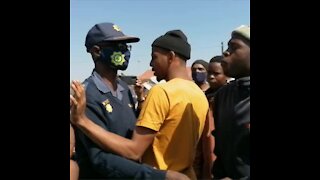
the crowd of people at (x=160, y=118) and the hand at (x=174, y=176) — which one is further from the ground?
the crowd of people at (x=160, y=118)

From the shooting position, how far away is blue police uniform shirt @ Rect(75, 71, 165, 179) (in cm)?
209

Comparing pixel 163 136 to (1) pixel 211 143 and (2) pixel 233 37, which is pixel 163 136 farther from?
(2) pixel 233 37

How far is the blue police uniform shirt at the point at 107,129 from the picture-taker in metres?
2.09

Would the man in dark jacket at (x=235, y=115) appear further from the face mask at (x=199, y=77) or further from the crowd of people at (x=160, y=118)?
the face mask at (x=199, y=77)

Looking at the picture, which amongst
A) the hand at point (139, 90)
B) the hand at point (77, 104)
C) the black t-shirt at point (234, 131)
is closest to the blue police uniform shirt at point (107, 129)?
the hand at point (77, 104)

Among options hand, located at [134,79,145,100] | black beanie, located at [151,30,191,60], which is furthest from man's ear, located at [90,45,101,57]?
hand, located at [134,79,145,100]

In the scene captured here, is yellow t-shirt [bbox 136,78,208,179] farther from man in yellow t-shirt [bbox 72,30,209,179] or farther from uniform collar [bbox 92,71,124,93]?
uniform collar [bbox 92,71,124,93]

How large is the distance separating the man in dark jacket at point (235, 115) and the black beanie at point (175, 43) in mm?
541

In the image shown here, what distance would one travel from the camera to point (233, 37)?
2.01m

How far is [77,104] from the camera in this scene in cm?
203
